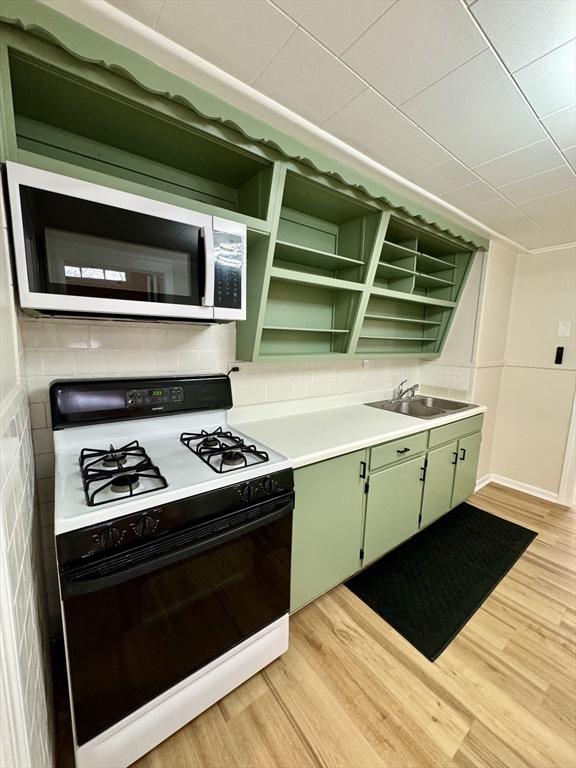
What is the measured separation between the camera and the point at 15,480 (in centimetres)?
76

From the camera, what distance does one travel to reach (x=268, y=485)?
4.03ft

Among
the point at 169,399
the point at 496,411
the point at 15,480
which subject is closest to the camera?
the point at 15,480

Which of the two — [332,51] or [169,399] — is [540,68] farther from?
[169,399]

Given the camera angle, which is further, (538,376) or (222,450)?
(538,376)

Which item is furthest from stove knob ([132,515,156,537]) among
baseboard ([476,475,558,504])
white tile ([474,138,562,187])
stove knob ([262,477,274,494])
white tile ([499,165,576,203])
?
baseboard ([476,475,558,504])

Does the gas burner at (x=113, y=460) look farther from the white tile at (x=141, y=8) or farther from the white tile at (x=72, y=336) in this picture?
the white tile at (x=141, y=8)

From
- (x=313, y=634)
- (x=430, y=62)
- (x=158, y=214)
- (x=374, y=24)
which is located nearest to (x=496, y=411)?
(x=313, y=634)

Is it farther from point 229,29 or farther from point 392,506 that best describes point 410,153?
point 392,506

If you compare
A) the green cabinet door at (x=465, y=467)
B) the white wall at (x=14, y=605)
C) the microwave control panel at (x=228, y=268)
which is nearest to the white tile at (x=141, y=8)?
the microwave control panel at (x=228, y=268)

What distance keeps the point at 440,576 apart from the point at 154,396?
81.1 inches

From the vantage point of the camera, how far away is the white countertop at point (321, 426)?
60.2 inches

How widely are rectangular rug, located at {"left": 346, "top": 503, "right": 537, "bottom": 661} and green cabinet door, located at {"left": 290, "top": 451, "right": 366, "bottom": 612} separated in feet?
1.08

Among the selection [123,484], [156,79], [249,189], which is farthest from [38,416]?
[249,189]

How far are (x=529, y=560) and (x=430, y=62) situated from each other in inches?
113
